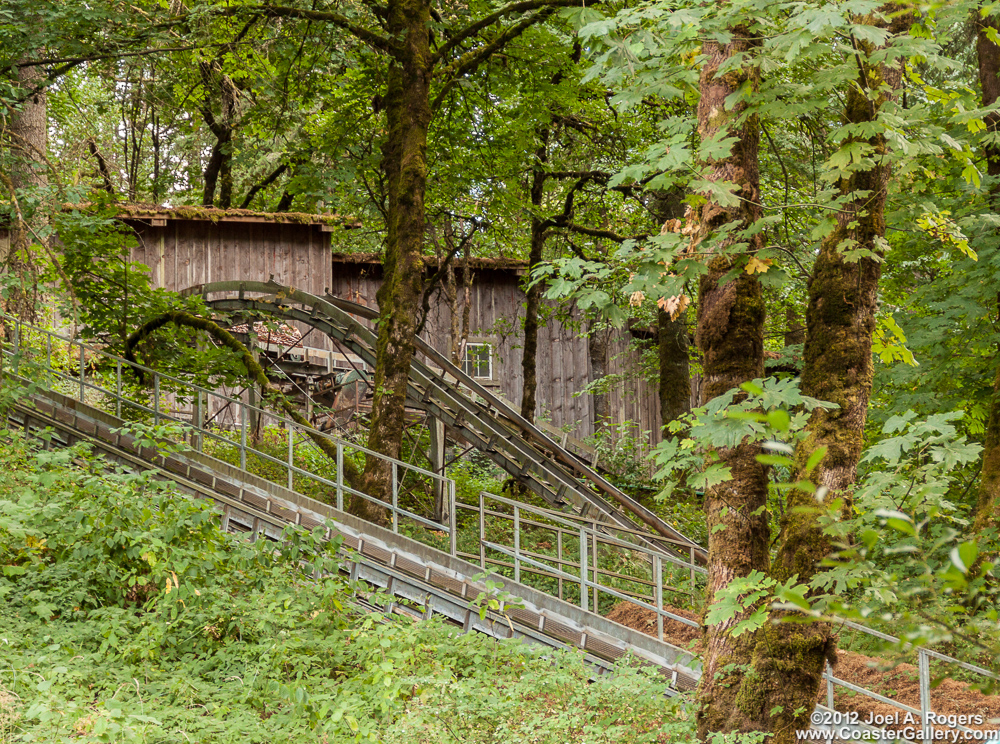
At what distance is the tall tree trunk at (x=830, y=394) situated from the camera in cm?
560

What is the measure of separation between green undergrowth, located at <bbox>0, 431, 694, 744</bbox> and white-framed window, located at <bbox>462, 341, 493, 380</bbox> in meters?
12.0

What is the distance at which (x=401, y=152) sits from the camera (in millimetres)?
11562

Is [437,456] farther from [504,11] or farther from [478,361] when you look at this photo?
[478,361]

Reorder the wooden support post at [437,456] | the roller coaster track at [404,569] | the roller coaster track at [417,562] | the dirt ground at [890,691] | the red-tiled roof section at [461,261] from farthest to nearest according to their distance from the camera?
the red-tiled roof section at [461,261] → the wooden support post at [437,456] → the roller coaster track at [404,569] → the roller coaster track at [417,562] → the dirt ground at [890,691]

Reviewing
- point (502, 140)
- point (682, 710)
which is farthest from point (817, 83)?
point (502, 140)

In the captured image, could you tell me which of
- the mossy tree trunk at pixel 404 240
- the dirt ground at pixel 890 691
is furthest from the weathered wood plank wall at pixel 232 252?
the dirt ground at pixel 890 691

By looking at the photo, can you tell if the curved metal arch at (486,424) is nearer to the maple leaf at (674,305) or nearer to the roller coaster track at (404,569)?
the roller coaster track at (404,569)

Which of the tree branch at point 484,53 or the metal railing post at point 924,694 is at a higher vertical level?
the tree branch at point 484,53

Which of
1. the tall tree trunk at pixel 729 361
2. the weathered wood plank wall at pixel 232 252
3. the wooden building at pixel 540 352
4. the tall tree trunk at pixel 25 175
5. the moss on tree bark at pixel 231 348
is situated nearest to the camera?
the tall tree trunk at pixel 729 361

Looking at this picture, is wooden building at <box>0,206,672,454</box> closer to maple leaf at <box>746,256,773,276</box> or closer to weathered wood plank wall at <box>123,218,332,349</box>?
weathered wood plank wall at <box>123,218,332,349</box>

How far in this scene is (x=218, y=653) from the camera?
7.41 metres

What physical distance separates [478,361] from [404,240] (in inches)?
374

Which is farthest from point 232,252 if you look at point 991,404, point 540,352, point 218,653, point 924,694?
point 924,694

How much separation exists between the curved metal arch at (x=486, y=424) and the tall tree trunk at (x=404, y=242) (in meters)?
1.36
